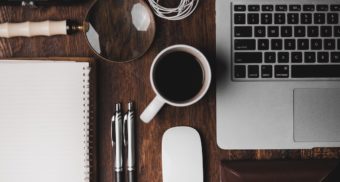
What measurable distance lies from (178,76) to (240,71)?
98 millimetres

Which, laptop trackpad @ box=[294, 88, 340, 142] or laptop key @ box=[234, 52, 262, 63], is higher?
laptop key @ box=[234, 52, 262, 63]

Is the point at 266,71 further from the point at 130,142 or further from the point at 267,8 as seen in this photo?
the point at 130,142

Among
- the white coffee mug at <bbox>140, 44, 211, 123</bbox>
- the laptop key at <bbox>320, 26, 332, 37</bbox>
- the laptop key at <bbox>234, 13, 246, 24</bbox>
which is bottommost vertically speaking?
the white coffee mug at <bbox>140, 44, 211, 123</bbox>

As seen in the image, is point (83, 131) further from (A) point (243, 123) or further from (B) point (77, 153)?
(A) point (243, 123)

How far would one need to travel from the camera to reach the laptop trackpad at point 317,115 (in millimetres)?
665

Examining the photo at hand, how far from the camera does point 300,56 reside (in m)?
0.66

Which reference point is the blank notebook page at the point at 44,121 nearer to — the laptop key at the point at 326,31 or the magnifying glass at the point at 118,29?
the magnifying glass at the point at 118,29

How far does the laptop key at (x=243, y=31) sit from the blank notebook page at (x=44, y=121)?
23cm

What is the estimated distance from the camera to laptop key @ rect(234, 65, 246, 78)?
2.16 feet

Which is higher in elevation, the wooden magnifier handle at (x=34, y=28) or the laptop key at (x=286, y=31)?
the wooden magnifier handle at (x=34, y=28)

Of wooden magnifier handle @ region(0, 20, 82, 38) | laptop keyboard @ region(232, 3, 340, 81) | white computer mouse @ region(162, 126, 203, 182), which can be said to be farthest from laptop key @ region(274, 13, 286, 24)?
wooden magnifier handle @ region(0, 20, 82, 38)

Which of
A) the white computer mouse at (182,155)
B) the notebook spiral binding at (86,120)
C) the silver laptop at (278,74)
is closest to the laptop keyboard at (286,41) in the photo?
the silver laptop at (278,74)

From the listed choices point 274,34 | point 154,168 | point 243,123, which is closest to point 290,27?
point 274,34

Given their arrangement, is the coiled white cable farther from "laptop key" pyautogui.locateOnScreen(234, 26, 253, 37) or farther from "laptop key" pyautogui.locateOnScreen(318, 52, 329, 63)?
"laptop key" pyautogui.locateOnScreen(318, 52, 329, 63)
